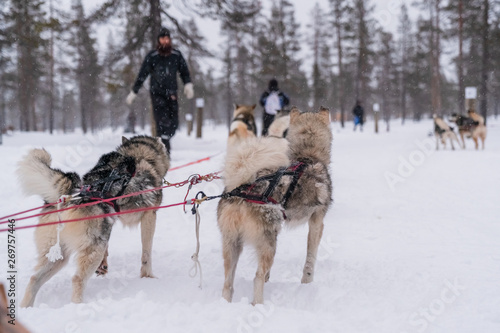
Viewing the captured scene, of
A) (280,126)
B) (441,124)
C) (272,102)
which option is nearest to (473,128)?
(441,124)

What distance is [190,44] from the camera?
11164 mm

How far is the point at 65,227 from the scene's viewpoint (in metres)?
2.65

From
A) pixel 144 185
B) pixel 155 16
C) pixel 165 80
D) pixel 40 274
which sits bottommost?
pixel 40 274

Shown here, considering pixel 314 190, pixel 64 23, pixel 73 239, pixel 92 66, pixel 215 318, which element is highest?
pixel 64 23

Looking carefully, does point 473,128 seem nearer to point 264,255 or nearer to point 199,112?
point 199,112

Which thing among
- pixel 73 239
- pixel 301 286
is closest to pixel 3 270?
pixel 73 239

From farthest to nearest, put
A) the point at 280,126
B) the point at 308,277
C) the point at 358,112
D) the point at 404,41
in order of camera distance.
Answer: the point at 404,41, the point at 358,112, the point at 280,126, the point at 308,277

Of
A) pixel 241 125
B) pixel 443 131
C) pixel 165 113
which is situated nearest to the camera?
pixel 165 113

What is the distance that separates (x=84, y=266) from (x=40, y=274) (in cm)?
41

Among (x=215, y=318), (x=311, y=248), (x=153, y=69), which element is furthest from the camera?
(x=153, y=69)

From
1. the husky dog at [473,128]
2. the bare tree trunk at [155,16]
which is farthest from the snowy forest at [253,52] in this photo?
the husky dog at [473,128]

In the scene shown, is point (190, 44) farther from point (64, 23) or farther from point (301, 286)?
point (301, 286)

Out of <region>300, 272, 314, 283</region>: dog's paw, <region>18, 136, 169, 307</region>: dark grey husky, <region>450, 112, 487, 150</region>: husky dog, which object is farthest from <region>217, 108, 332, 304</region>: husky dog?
<region>450, 112, 487, 150</region>: husky dog

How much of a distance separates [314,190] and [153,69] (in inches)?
200
